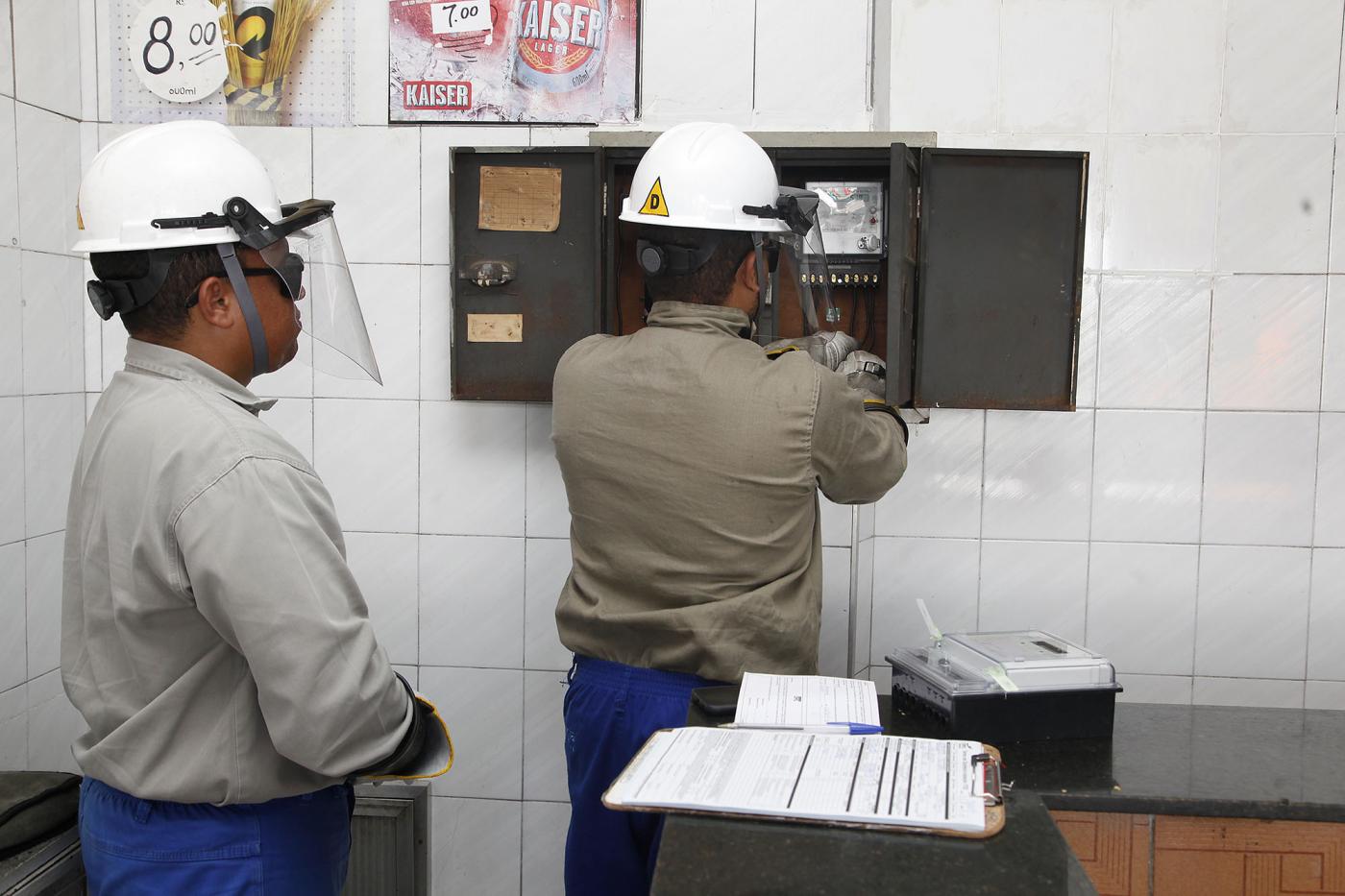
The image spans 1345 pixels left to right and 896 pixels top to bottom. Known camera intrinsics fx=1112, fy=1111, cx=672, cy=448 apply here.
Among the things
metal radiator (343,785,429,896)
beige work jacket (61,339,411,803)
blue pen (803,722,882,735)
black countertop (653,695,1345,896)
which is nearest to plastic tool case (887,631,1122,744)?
black countertop (653,695,1345,896)

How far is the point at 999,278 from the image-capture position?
2439mm

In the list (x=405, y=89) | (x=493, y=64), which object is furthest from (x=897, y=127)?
(x=405, y=89)

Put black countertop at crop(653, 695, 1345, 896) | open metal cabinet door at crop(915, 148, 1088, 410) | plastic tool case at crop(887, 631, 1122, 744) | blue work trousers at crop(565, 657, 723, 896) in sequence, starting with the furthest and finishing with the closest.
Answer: open metal cabinet door at crop(915, 148, 1088, 410)
blue work trousers at crop(565, 657, 723, 896)
plastic tool case at crop(887, 631, 1122, 744)
black countertop at crop(653, 695, 1345, 896)

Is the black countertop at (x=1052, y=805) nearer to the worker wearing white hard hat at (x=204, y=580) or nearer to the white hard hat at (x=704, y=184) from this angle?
the worker wearing white hard hat at (x=204, y=580)

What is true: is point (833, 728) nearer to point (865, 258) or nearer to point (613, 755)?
point (613, 755)

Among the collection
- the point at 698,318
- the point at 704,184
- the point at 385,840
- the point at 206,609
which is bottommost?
the point at 385,840

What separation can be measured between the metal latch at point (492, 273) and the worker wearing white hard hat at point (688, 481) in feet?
2.07

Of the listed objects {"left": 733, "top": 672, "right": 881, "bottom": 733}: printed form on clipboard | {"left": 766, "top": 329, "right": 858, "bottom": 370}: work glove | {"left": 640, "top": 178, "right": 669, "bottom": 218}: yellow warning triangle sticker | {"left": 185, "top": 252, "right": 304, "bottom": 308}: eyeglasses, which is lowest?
{"left": 733, "top": 672, "right": 881, "bottom": 733}: printed form on clipboard

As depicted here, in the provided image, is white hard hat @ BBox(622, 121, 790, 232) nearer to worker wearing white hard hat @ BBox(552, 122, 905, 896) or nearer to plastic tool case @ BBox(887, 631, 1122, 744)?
worker wearing white hard hat @ BBox(552, 122, 905, 896)

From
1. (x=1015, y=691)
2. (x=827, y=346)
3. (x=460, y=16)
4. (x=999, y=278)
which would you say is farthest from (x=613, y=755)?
(x=460, y=16)

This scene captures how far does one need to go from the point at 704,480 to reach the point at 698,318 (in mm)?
279

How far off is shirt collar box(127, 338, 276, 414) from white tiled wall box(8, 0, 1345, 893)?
1.25 meters

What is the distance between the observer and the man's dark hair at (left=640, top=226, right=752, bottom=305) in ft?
6.20

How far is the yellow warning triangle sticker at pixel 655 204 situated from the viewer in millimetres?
1934
